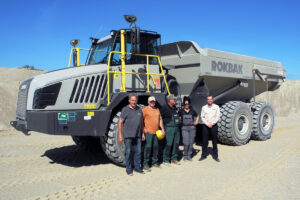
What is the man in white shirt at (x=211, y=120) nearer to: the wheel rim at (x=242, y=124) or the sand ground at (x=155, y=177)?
the sand ground at (x=155, y=177)

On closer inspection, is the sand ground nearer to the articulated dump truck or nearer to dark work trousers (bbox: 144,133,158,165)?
dark work trousers (bbox: 144,133,158,165)

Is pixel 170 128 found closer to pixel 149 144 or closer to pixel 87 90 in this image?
pixel 149 144

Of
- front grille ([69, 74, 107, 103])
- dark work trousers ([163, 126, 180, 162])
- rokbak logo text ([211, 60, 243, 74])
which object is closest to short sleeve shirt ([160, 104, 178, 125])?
dark work trousers ([163, 126, 180, 162])

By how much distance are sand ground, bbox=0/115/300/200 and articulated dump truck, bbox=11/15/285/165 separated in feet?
2.55

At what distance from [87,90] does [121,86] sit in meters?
0.74

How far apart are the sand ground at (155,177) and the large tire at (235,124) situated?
0.72 meters

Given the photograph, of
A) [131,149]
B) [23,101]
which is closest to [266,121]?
[131,149]

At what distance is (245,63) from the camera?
9062mm

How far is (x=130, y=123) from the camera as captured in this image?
16.9 ft

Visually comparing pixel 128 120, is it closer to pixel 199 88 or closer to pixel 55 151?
pixel 199 88

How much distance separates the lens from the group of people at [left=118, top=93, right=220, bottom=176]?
5.17 m

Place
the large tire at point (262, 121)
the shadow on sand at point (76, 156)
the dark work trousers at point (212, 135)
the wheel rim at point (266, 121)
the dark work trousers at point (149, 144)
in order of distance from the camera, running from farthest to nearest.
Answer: the wheel rim at point (266, 121)
the large tire at point (262, 121)
the shadow on sand at point (76, 156)
the dark work trousers at point (212, 135)
the dark work trousers at point (149, 144)

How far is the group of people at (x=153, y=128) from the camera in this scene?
5168 millimetres

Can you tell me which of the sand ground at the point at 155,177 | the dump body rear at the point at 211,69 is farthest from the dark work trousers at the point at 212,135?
the dump body rear at the point at 211,69
